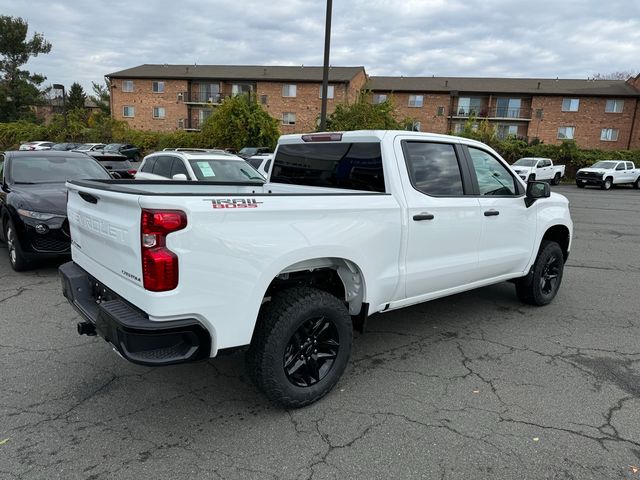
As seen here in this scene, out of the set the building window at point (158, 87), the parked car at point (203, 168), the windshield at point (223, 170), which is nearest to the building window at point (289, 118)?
the building window at point (158, 87)

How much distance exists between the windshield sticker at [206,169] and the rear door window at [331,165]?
5147 millimetres

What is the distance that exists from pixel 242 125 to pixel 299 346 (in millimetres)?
29388

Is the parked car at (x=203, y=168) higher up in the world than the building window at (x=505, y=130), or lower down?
lower down

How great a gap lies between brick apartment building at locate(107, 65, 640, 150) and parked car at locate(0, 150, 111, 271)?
3348 centimetres

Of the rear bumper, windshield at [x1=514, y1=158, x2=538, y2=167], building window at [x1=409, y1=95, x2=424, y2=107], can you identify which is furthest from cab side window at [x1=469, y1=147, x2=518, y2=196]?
building window at [x1=409, y1=95, x2=424, y2=107]

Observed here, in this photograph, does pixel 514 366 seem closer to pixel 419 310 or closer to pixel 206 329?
pixel 419 310

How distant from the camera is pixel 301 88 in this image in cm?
4616

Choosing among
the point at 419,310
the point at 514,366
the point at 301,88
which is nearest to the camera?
the point at 514,366

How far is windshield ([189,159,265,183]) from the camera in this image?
31.4ft

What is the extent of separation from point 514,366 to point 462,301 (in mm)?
1797

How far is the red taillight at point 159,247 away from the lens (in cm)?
243

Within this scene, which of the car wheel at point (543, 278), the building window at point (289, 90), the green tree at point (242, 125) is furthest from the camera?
the building window at point (289, 90)

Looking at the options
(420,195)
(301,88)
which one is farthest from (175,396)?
(301,88)

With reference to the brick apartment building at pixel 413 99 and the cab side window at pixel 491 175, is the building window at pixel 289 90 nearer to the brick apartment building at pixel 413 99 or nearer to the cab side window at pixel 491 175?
the brick apartment building at pixel 413 99
